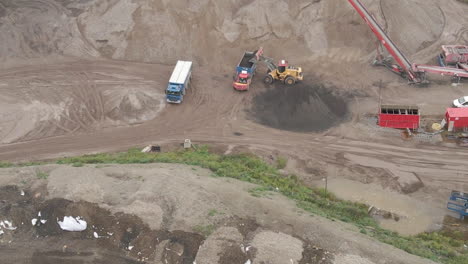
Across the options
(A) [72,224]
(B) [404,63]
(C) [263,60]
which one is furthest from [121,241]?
(B) [404,63]

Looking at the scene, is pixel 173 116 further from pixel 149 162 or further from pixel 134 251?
pixel 134 251

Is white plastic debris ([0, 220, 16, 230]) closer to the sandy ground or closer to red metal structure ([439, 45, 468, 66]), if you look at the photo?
the sandy ground

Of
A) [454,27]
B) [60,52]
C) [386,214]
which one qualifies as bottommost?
[386,214]

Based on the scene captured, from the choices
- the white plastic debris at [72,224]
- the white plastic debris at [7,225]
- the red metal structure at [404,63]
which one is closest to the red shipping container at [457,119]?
the red metal structure at [404,63]

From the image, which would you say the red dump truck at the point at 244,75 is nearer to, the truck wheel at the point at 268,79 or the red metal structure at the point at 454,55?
the truck wheel at the point at 268,79

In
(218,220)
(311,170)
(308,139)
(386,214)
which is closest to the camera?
(218,220)

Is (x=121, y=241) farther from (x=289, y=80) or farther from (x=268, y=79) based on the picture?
(x=289, y=80)

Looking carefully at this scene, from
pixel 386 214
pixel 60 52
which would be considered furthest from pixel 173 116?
pixel 386 214
